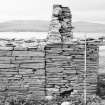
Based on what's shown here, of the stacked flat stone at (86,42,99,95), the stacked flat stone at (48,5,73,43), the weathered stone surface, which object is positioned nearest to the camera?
the weathered stone surface

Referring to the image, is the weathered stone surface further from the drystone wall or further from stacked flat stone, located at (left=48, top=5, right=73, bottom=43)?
stacked flat stone, located at (left=48, top=5, right=73, bottom=43)

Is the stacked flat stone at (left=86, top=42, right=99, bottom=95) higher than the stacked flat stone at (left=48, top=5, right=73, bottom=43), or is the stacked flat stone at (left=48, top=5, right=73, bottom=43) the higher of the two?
the stacked flat stone at (left=48, top=5, right=73, bottom=43)

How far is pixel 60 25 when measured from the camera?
10977 millimetres

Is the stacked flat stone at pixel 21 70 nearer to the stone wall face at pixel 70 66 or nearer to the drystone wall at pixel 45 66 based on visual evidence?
the drystone wall at pixel 45 66

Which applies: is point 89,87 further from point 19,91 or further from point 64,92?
point 19,91

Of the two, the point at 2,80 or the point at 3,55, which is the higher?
the point at 3,55

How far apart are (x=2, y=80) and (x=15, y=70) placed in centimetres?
45

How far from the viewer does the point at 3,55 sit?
34.7ft

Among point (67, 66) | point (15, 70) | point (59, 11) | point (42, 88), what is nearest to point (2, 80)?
point (15, 70)

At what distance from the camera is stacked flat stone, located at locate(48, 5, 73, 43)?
425 inches

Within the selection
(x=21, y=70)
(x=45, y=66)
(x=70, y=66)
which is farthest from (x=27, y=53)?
(x=70, y=66)

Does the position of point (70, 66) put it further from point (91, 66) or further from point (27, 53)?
point (27, 53)

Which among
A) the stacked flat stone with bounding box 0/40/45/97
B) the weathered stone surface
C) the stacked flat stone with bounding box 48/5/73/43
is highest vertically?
the stacked flat stone with bounding box 48/5/73/43

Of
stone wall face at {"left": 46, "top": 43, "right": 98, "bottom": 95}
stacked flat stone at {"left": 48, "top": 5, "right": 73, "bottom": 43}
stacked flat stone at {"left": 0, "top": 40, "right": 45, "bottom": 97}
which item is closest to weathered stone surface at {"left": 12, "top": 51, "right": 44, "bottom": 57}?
stacked flat stone at {"left": 0, "top": 40, "right": 45, "bottom": 97}
